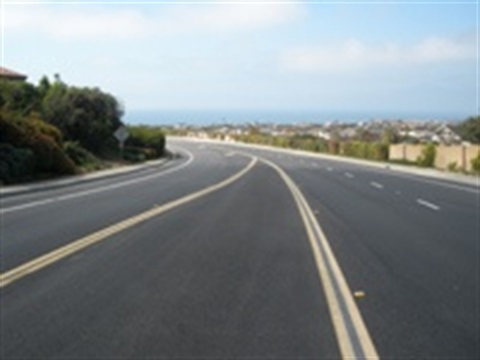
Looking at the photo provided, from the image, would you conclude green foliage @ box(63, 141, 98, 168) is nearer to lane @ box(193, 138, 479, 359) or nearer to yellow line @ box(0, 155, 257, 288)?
lane @ box(193, 138, 479, 359)

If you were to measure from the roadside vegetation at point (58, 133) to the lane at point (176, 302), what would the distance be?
21.4 meters

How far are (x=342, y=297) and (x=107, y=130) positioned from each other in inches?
1965

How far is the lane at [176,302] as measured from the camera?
7957 millimetres

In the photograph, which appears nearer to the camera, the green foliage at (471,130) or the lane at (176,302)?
the lane at (176,302)

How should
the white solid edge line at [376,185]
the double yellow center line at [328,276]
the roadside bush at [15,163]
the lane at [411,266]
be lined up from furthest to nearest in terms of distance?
1. the white solid edge line at [376,185]
2. the roadside bush at [15,163]
3. the lane at [411,266]
4. the double yellow center line at [328,276]

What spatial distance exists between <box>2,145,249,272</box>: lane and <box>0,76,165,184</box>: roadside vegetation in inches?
231

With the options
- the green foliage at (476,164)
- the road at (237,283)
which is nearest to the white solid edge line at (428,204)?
the road at (237,283)

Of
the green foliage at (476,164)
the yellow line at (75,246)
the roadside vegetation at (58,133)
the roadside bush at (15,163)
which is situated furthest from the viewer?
the green foliage at (476,164)

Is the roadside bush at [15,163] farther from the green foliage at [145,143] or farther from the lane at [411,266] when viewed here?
the green foliage at [145,143]

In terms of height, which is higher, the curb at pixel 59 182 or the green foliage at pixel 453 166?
the curb at pixel 59 182

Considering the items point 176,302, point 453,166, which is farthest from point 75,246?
point 453,166

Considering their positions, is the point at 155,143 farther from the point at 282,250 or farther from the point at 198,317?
the point at 198,317

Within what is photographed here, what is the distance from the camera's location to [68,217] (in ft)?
65.9

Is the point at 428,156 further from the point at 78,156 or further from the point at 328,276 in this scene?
the point at 328,276
